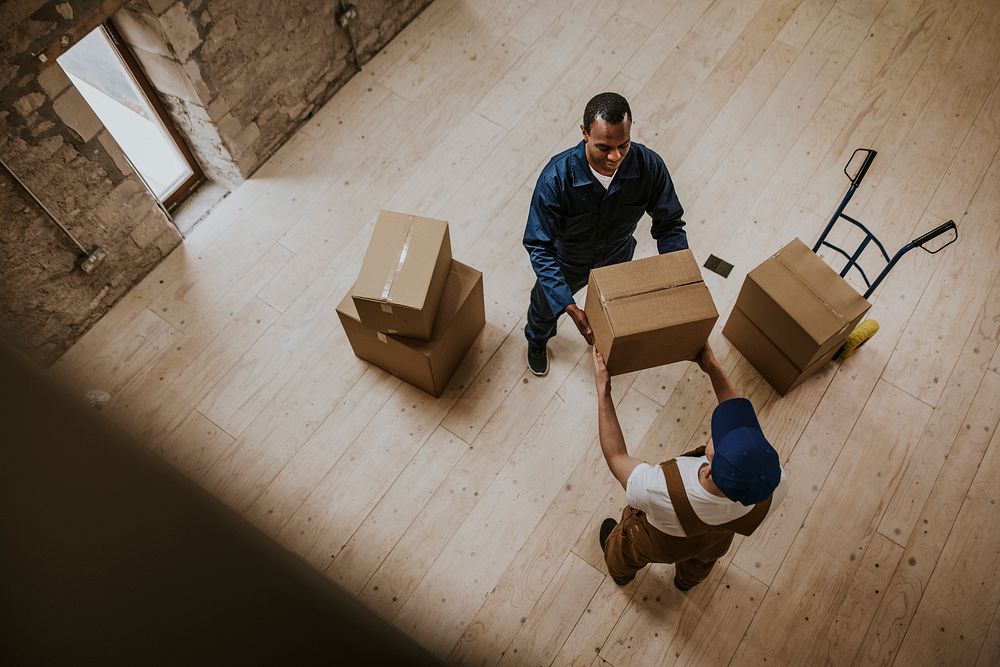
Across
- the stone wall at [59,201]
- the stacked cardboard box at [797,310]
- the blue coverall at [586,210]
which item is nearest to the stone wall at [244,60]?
the stone wall at [59,201]

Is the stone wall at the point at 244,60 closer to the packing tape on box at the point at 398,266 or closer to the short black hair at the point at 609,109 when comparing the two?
the packing tape on box at the point at 398,266

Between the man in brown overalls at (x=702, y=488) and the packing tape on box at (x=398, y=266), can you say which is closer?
the man in brown overalls at (x=702, y=488)

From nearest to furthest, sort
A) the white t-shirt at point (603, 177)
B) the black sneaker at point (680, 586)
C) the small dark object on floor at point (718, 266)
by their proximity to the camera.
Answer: the white t-shirt at point (603, 177)
the black sneaker at point (680, 586)
the small dark object on floor at point (718, 266)

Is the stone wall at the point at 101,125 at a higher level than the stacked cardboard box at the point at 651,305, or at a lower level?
higher

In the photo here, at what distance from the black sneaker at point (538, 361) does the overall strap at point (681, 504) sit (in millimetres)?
1290

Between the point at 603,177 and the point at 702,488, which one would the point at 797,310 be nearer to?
the point at 603,177

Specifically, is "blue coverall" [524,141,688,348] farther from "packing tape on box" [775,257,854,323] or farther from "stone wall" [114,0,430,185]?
"stone wall" [114,0,430,185]

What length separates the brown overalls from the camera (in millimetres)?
2023

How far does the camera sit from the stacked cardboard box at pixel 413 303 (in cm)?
269

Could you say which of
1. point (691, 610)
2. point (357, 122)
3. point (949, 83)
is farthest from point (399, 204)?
point (949, 83)

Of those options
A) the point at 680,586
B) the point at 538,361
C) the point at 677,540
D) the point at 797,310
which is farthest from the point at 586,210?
the point at 680,586

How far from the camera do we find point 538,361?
3.28 metres

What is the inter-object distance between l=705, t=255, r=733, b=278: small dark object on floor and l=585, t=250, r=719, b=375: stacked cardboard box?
117 centimetres

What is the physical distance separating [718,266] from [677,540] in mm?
1824
